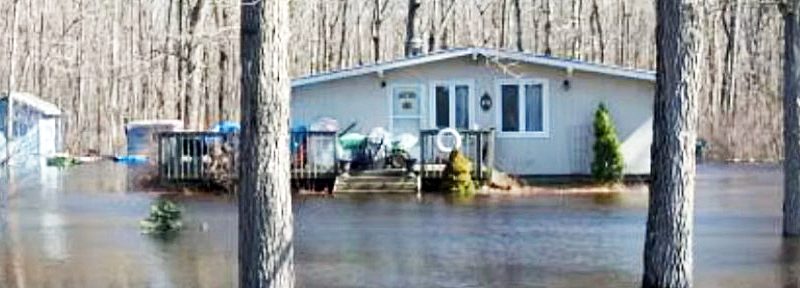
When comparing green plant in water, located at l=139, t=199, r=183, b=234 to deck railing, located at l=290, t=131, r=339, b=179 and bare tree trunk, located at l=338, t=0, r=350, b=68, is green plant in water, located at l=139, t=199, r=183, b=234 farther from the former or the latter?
bare tree trunk, located at l=338, t=0, r=350, b=68

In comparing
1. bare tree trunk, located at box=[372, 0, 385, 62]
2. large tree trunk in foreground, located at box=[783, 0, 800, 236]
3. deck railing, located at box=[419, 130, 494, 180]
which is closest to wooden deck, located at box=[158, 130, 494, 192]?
deck railing, located at box=[419, 130, 494, 180]

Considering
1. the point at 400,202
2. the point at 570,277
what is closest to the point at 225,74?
the point at 400,202

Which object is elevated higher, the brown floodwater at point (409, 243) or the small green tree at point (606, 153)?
the small green tree at point (606, 153)

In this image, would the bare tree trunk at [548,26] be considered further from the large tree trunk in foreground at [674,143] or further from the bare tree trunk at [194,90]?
the large tree trunk in foreground at [674,143]

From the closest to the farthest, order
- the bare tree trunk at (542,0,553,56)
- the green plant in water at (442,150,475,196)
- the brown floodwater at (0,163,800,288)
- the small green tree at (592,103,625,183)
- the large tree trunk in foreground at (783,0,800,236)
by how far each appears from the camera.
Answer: the brown floodwater at (0,163,800,288) < the large tree trunk in foreground at (783,0,800,236) < the green plant in water at (442,150,475,196) < the small green tree at (592,103,625,183) < the bare tree trunk at (542,0,553,56)

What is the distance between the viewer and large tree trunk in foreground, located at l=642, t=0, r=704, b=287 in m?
10.3

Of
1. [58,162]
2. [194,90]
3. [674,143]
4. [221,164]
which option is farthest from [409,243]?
[194,90]

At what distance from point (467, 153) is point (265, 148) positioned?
1674 cm

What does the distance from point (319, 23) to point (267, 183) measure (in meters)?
53.7

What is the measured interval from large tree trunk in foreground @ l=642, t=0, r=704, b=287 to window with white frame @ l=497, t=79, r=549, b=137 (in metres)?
15.4

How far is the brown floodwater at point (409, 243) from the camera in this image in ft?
40.1

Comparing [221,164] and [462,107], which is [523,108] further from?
[221,164]

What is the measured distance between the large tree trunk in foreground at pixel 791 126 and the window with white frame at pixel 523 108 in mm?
10654

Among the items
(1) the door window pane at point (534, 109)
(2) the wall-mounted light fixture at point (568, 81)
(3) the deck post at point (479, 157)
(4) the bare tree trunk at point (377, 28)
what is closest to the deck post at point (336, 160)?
(3) the deck post at point (479, 157)
